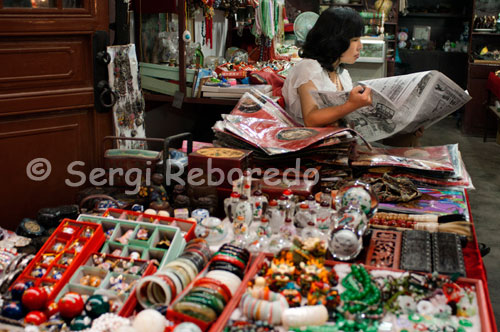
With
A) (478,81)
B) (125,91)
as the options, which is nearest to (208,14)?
(125,91)

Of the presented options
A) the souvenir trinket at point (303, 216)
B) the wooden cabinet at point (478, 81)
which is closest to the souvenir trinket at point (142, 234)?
the souvenir trinket at point (303, 216)

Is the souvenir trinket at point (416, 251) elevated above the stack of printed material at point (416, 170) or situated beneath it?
situated beneath

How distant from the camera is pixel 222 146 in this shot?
207cm

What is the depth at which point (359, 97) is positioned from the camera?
6.86ft

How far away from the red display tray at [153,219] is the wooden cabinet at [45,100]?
1.80 ft

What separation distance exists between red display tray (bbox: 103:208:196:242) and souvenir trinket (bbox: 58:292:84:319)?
0.39 metres

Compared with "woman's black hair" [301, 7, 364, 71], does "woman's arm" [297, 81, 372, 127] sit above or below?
below

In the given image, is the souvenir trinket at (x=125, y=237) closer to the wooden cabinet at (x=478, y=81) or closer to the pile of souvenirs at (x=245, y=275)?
the pile of souvenirs at (x=245, y=275)

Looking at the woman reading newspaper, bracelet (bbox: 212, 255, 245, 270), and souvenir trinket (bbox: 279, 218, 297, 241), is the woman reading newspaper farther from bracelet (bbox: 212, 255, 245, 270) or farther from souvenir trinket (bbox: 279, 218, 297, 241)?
bracelet (bbox: 212, 255, 245, 270)

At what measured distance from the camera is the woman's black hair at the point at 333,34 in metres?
2.45

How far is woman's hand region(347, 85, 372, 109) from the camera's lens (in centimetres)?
209

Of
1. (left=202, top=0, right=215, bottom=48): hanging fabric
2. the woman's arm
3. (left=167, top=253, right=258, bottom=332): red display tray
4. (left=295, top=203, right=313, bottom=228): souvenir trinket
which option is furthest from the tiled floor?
(left=202, top=0, right=215, bottom=48): hanging fabric

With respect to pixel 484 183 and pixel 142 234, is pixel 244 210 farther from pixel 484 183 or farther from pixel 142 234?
pixel 484 183

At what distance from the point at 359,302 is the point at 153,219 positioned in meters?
0.64
